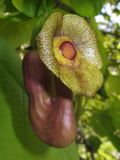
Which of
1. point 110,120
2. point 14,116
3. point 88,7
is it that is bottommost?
point 110,120

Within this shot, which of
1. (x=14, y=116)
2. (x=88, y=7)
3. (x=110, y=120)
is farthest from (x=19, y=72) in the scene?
(x=110, y=120)

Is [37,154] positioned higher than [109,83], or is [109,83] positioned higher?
[37,154]

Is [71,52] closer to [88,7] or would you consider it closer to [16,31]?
[88,7]

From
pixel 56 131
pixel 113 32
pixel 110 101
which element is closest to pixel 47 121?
pixel 56 131

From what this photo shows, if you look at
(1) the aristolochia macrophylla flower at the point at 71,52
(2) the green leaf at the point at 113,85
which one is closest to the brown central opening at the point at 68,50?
(1) the aristolochia macrophylla flower at the point at 71,52

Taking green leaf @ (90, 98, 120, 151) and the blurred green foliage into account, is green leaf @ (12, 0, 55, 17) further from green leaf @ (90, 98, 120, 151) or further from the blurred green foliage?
green leaf @ (90, 98, 120, 151)

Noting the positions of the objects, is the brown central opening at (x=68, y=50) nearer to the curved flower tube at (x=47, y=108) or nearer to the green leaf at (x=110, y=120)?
the curved flower tube at (x=47, y=108)

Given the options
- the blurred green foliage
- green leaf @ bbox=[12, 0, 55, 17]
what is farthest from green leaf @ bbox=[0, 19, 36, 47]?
green leaf @ bbox=[12, 0, 55, 17]

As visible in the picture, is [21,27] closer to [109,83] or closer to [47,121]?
[47,121]
